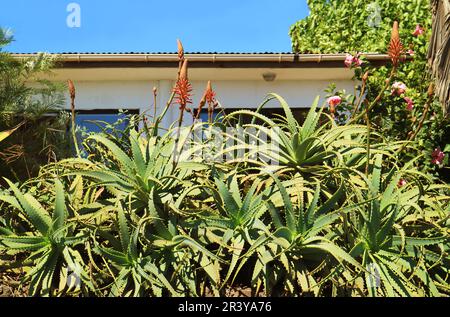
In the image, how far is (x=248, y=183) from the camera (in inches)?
113

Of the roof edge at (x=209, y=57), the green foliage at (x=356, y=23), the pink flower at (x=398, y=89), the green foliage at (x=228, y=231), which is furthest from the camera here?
the green foliage at (x=356, y=23)

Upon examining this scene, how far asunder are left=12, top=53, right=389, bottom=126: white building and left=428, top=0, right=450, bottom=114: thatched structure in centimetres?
364

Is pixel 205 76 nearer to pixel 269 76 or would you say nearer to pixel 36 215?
pixel 269 76

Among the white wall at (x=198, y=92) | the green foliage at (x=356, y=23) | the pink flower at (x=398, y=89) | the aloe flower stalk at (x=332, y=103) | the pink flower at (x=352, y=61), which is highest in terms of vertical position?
the green foliage at (x=356, y=23)

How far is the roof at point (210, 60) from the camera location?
9.12m

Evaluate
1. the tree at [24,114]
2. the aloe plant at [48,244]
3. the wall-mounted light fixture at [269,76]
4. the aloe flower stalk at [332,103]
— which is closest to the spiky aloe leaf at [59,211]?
the aloe plant at [48,244]

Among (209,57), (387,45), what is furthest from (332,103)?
(387,45)

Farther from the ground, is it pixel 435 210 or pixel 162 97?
pixel 162 97

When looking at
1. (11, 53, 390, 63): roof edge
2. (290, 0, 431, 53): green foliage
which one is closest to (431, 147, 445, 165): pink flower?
(11, 53, 390, 63): roof edge

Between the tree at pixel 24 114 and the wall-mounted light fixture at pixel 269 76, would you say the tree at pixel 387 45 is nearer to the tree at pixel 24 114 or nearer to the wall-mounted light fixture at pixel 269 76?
the wall-mounted light fixture at pixel 269 76
